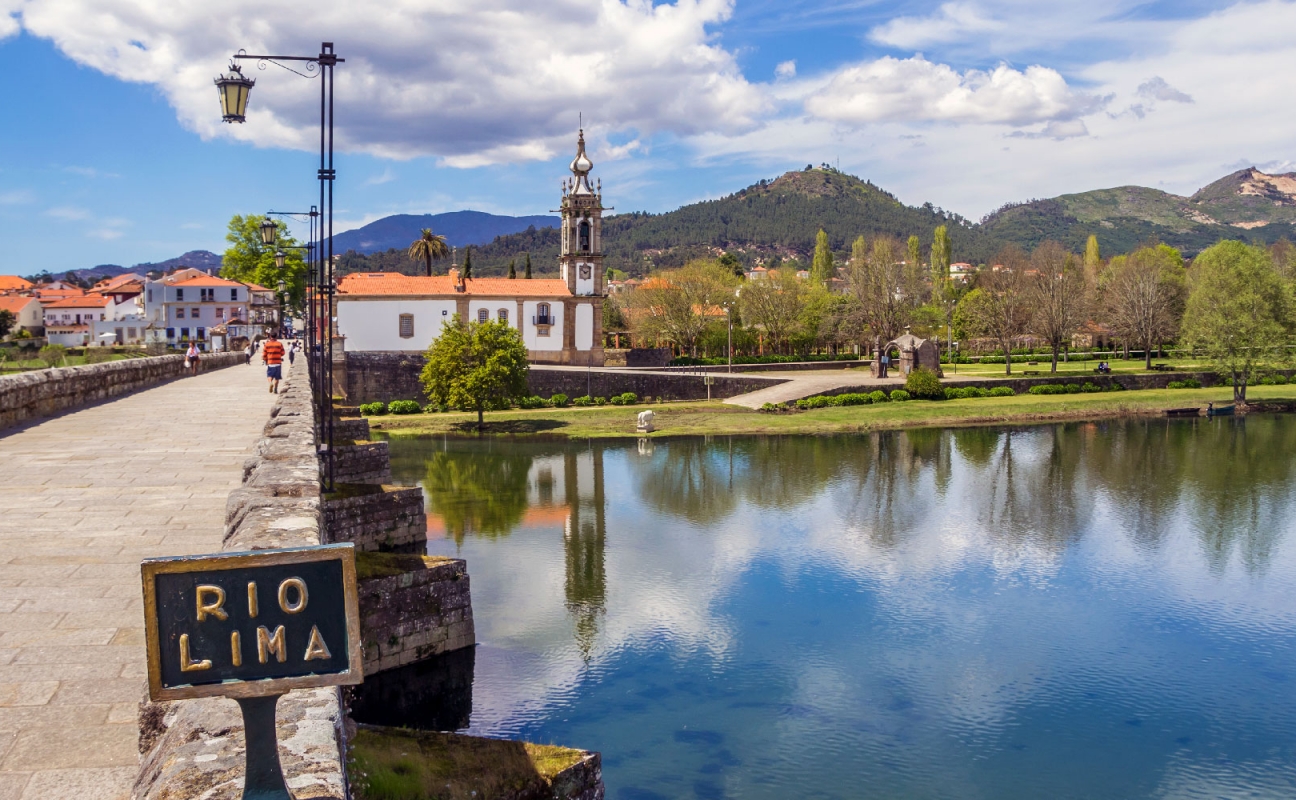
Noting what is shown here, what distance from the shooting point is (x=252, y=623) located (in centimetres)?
321

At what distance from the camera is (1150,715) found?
45.1 feet

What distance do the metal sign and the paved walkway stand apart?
165 centimetres

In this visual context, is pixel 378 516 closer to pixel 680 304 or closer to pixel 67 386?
pixel 67 386

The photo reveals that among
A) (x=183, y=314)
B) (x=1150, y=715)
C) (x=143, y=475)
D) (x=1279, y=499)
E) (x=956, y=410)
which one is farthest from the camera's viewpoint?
(x=183, y=314)

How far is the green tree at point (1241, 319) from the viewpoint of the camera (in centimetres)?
5106

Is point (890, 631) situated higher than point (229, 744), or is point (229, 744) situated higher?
point (229, 744)

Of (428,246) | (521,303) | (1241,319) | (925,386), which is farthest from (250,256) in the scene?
(1241,319)

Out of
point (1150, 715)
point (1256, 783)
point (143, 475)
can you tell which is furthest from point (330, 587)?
point (1150, 715)

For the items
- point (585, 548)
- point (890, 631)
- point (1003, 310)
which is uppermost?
point (1003, 310)

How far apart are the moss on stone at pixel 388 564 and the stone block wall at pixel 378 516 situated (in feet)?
9.70

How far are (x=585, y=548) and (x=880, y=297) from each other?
45.0 meters

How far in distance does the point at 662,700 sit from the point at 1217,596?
1215 cm

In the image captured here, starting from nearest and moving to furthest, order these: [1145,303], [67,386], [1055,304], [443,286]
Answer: [67,386] → [1055,304] → [1145,303] → [443,286]

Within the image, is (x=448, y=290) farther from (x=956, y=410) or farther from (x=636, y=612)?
(x=636, y=612)
